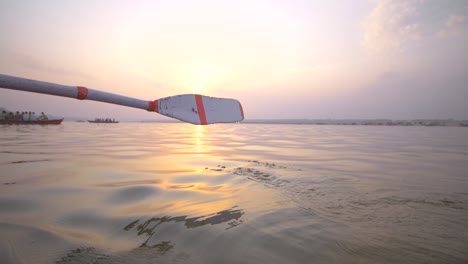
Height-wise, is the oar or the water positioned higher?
the oar

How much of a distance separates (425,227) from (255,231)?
1.90 m

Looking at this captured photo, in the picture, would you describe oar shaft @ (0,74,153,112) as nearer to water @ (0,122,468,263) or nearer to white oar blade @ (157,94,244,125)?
white oar blade @ (157,94,244,125)

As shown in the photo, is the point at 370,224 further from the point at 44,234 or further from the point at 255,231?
the point at 44,234

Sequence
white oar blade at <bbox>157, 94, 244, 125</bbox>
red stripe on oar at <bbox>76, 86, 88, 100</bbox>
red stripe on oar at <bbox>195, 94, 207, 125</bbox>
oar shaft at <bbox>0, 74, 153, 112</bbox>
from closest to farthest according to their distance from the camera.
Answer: oar shaft at <bbox>0, 74, 153, 112</bbox> < red stripe on oar at <bbox>76, 86, 88, 100</bbox> < white oar blade at <bbox>157, 94, 244, 125</bbox> < red stripe on oar at <bbox>195, 94, 207, 125</bbox>

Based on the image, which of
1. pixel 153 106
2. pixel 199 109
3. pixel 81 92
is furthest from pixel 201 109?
pixel 81 92

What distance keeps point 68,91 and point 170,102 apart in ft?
3.69

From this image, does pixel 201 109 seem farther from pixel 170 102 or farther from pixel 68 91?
pixel 68 91

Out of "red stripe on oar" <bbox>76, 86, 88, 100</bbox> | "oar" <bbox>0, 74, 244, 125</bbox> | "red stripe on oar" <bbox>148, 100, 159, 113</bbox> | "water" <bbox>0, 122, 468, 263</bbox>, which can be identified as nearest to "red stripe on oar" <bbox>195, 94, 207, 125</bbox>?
"oar" <bbox>0, 74, 244, 125</bbox>

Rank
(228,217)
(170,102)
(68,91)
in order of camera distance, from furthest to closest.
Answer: (170,102)
(228,217)
(68,91)

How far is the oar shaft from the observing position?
189 cm

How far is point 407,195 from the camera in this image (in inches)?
146

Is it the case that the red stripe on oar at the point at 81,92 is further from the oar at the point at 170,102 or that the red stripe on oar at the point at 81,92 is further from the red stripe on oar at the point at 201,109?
the red stripe on oar at the point at 201,109

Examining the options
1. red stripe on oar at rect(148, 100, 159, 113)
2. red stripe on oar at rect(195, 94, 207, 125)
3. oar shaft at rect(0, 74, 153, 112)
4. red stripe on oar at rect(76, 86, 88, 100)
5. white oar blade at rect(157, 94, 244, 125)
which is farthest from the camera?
red stripe on oar at rect(195, 94, 207, 125)

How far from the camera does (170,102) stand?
301 centimetres
